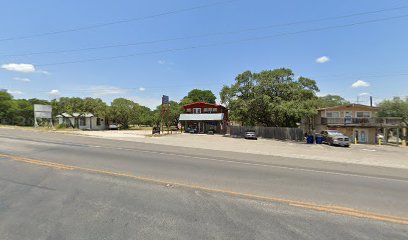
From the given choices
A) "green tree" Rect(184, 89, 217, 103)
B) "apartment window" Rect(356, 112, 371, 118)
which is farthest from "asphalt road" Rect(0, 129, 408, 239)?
"green tree" Rect(184, 89, 217, 103)

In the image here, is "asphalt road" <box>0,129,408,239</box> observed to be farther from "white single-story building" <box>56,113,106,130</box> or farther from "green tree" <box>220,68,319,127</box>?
A: "white single-story building" <box>56,113,106,130</box>

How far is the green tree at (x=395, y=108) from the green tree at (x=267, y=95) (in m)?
14.5

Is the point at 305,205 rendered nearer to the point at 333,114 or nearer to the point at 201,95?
the point at 333,114

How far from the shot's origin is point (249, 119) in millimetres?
40750

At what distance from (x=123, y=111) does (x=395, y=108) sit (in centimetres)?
5738

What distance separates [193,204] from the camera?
5.07 metres

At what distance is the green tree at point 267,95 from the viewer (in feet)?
123

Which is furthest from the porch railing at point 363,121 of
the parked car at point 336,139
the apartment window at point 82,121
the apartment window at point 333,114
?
the apartment window at point 82,121

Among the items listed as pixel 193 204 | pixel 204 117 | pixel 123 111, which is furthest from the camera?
pixel 123 111

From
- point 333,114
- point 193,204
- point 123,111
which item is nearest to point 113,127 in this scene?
point 123,111

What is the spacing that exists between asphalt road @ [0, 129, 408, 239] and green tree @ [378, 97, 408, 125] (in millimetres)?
44004

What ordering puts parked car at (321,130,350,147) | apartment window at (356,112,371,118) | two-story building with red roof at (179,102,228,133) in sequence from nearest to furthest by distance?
parked car at (321,130,350,147), apartment window at (356,112,371,118), two-story building with red roof at (179,102,228,133)

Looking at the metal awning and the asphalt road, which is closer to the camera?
the asphalt road

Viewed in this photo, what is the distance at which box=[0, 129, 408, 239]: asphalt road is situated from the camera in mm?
3820
